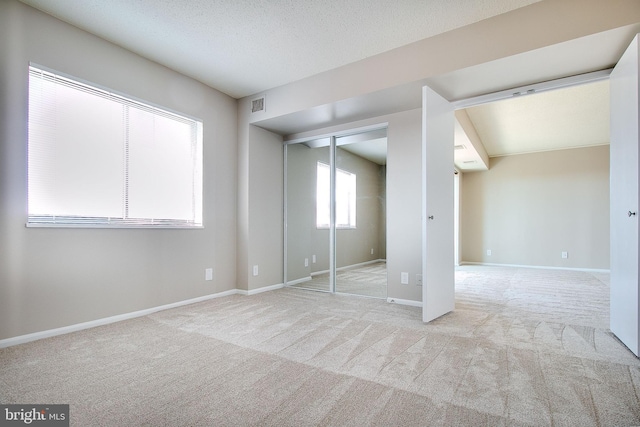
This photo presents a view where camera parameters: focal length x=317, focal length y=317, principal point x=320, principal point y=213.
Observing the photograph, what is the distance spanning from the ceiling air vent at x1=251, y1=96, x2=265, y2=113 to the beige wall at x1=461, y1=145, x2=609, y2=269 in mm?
6039

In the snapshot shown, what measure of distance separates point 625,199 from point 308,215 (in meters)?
3.32

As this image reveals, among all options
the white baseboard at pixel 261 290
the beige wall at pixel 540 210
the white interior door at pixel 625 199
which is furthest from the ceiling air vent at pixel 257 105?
the beige wall at pixel 540 210

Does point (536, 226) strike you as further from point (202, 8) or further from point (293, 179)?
Answer: point (202, 8)

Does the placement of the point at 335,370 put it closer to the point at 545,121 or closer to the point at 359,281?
the point at 359,281

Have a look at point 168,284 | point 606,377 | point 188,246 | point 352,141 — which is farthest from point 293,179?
point 606,377

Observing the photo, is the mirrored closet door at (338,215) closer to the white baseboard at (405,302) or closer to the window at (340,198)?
the window at (340,198)

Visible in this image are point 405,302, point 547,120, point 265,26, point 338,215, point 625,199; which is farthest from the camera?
point 547,120

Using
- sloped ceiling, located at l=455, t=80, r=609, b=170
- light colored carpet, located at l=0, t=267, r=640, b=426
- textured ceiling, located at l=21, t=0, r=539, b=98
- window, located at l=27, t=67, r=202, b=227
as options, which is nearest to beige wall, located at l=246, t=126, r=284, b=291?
window, located at l=27, t=67, r=202, b=227

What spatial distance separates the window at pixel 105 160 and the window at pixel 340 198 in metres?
1.61

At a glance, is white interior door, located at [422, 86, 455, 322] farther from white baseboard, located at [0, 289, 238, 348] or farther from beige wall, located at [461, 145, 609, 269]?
beige wall, located at [461, 145, 609, 269]

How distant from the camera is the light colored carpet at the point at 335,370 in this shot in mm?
1487

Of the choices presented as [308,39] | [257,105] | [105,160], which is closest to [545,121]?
[308,39]

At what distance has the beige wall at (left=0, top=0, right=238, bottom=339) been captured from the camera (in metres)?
2.36

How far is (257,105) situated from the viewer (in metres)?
4.10
